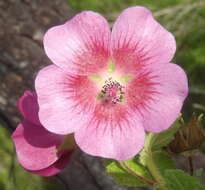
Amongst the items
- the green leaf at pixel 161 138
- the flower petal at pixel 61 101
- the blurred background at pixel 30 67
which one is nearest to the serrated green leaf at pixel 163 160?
the green leaf at pixel 161 138

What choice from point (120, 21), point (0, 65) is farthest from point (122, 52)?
point (0, 65)

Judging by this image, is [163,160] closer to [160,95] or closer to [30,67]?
[160,95]

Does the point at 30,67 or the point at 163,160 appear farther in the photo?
the point at 30,67

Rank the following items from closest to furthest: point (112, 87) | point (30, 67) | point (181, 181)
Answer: point (181, 181)
point (112, 87)
point (30, 67)

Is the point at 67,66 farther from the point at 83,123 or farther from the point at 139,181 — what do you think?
the point at 139,181

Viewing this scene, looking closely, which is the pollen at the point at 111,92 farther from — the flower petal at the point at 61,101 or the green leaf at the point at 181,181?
the green leaf at the point at 181,181

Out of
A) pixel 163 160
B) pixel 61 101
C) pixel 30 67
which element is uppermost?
pixel 61 101

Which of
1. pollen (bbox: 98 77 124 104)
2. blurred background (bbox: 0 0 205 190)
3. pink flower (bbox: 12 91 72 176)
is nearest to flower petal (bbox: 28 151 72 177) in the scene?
pink flower (bbox: 12 91 72 176)

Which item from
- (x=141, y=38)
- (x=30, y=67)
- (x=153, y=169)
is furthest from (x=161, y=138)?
(x=30, y=67)
